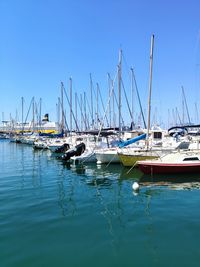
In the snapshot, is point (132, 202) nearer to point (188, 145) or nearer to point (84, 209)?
point (84, 209)

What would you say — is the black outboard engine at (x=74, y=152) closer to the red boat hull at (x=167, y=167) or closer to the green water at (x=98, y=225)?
the red boat hull at (x=167, y=167)

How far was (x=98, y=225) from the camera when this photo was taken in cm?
1061

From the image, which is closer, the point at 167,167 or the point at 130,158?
the point at 167,167

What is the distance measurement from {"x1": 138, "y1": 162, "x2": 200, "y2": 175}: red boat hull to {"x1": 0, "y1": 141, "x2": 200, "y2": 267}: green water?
2984mm

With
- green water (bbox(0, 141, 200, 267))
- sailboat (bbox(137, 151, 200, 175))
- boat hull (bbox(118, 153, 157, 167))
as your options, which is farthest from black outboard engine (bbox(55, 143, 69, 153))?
green water (bbox(0, 141, 200, 267))

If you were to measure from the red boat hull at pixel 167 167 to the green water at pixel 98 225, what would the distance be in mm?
2984

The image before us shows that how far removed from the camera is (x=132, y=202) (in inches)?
547

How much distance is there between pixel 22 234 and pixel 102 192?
7.20 m

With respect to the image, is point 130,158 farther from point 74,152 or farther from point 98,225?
point 98,225

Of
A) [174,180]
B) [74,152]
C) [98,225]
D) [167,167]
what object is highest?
[74,152]

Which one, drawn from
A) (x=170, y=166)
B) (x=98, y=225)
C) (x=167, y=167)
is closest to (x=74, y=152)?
(x=167, y=167)

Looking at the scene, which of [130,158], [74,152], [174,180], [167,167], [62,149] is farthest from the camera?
[62,149]

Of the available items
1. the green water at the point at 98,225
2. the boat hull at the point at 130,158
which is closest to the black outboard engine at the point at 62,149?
the boat hull at the point at 130,158

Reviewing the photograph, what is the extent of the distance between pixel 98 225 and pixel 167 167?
1131cm
